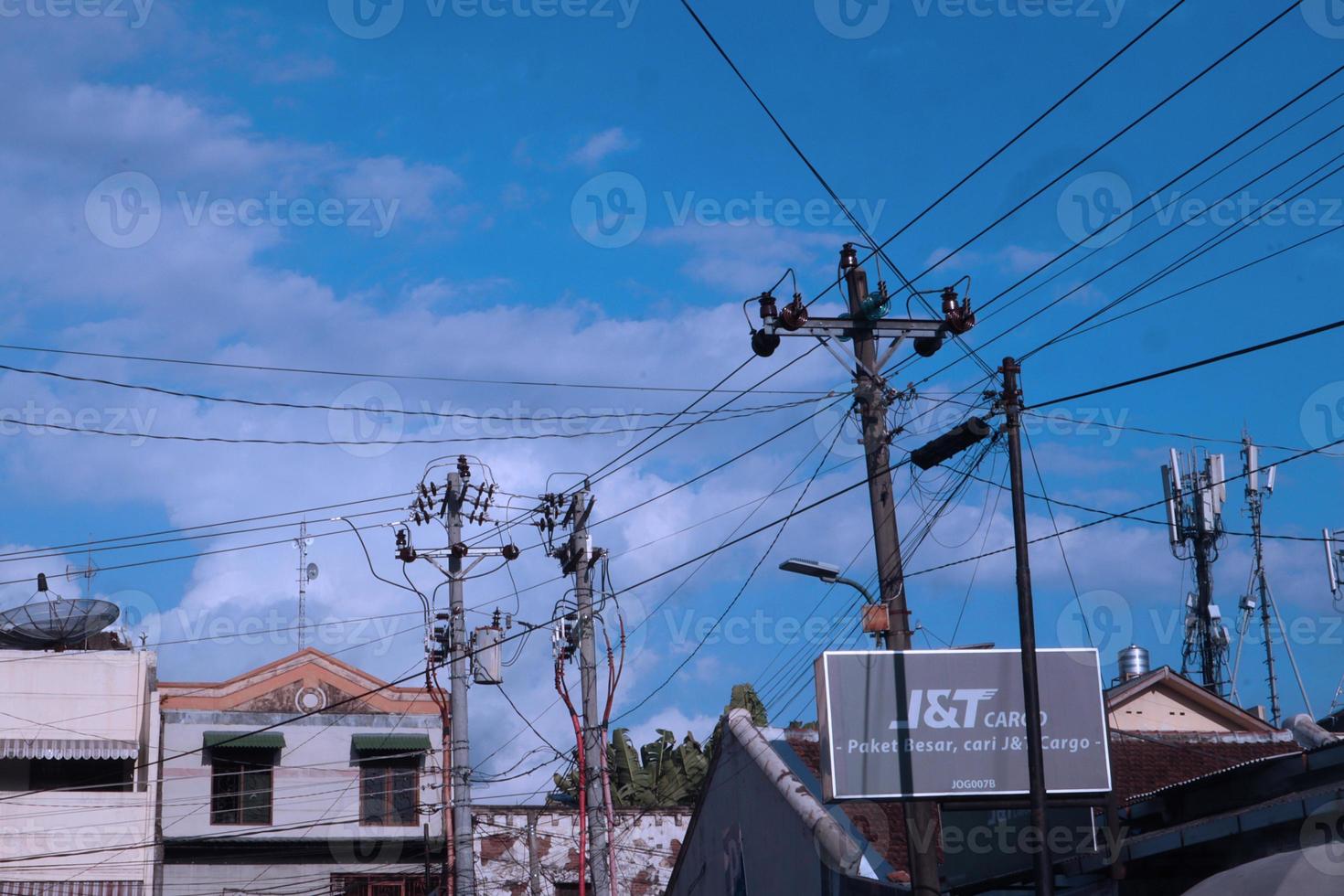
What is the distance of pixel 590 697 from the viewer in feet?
82.2

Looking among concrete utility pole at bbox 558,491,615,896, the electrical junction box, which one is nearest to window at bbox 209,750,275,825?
the electrical junction box

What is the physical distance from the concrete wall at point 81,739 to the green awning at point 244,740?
164cm

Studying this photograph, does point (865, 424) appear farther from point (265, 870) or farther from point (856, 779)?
point (265, 870)

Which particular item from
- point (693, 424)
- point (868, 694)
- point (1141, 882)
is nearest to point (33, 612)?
point (693, 424)

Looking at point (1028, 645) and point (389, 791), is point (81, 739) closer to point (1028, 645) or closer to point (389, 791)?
point (389, 791)

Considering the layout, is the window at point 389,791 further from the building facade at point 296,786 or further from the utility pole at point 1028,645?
the utility pole at point 1028,645

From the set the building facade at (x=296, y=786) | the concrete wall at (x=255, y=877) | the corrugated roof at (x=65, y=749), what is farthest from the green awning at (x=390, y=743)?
the corrugated roof at (x=65, y=749)

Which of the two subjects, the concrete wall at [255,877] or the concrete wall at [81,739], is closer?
the concrete wall at [81,739]

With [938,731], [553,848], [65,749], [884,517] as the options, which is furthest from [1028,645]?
[65,749]

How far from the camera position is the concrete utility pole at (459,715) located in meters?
26.1

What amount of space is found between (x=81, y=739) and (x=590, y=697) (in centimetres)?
1997

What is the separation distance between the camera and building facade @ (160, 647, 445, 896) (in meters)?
40.6

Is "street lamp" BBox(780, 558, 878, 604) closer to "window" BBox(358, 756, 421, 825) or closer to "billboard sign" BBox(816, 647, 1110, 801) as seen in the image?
"billboard sign" BBox(816, 647, 1110, 801)

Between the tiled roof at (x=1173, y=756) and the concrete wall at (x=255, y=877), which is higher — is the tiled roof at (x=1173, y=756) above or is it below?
above
